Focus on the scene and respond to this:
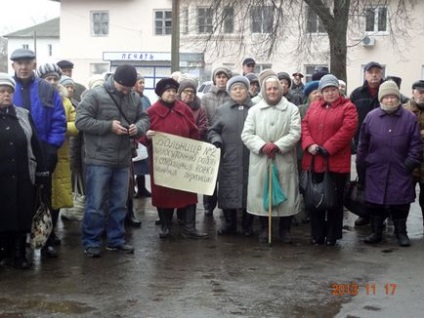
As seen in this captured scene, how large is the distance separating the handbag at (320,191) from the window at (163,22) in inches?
1328

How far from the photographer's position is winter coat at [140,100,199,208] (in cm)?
768

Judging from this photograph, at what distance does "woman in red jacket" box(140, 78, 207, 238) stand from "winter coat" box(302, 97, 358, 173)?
1404mm

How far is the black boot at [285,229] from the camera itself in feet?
25.0

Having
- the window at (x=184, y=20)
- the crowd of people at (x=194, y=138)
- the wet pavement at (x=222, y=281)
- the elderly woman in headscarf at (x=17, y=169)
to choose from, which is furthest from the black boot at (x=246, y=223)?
the window at (x=184, y=20)

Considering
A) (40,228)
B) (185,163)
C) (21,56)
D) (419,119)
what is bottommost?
(40,228)

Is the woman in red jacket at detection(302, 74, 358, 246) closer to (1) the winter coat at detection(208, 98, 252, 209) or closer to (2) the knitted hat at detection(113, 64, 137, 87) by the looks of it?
(1) the winter coat at detection(208, 98, 252, 209)

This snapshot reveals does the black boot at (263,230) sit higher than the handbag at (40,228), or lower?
lower

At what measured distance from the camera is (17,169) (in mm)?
6262

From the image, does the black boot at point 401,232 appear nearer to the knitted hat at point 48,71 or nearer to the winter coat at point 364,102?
the winter coat at point 364,102

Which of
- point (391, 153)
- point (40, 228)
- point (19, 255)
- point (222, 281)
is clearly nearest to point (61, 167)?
point (40, 228)

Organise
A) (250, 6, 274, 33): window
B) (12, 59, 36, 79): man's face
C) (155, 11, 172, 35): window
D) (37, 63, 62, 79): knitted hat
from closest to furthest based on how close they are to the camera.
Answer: (12, 59, 36, 79): man's face
(37, 63, 62, 79): knitted hat
(250, 6, 274, 33): window
(155, 11, 172, 35): window

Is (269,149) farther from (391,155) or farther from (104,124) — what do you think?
(104,124)

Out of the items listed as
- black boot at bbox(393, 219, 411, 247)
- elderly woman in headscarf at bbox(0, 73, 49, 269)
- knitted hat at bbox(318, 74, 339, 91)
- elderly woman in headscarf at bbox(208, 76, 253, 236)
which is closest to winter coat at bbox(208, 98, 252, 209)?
elderly woman in headscarf at bbox(208, 76, 253, 236)
